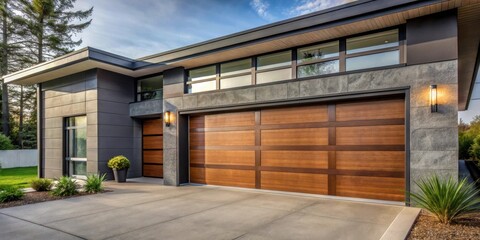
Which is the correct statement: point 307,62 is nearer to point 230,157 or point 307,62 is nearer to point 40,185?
point 230,157

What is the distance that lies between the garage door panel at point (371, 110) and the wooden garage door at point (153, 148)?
658 cm

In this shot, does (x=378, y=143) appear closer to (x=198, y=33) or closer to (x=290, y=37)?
(x=290, y=37)

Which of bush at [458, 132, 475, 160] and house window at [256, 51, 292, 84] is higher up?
house window at [256, 51, 292, 84]

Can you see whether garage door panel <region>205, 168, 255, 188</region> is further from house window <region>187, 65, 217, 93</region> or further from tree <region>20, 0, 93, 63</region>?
tree <region>20, 0, 93, 63</region>

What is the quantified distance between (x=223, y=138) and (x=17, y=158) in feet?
51.3

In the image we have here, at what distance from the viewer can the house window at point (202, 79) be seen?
8562mm

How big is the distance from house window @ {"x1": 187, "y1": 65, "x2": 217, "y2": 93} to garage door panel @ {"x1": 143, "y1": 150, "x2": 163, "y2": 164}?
298cm

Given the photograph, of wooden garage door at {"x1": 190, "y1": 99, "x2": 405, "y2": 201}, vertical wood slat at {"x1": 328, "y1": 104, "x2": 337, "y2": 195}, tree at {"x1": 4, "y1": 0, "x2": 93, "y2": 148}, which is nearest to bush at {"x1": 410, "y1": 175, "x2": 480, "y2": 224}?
wooden garage door at {"x1": 190, "y1": 99, "x2": 405, "y2": 201}

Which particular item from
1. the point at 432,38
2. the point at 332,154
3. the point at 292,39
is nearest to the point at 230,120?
the point at 292,39

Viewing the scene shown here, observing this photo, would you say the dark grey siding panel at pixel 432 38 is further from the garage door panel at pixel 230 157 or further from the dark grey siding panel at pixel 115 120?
the dark grey siding panel at pixel 115 120

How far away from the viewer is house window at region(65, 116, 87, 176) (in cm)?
1039

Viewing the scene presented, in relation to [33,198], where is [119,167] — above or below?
above

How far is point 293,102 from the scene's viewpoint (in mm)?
7000

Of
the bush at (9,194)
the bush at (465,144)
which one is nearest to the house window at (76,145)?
the bush at (9,194)
